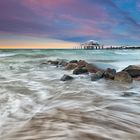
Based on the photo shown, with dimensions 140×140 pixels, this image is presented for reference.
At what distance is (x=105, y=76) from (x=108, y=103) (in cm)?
403

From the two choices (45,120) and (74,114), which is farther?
(74,114)

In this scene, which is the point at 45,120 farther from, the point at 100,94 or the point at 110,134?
the point at 100,94

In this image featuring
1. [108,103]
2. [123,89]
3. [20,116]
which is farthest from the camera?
[123,89]

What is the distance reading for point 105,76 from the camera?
9.59 metres

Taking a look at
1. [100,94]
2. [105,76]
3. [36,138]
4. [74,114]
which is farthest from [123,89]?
[36,138]

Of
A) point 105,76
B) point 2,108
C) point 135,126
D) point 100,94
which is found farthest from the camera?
point 105,76

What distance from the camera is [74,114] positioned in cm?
474

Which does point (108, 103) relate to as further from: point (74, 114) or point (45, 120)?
point (45, 120)

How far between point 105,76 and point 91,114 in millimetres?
4977

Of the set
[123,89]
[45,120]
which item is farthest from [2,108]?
[123,89]

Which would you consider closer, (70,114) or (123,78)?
(70,114)

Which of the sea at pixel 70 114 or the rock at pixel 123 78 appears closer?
the sea at pixel 70 114

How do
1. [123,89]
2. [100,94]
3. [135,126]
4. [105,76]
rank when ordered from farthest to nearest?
[105,76] < [123,89] < [100,94] < [135,126]

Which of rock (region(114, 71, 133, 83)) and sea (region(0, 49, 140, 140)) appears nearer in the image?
sea (region(0, 49, 140, 140))
